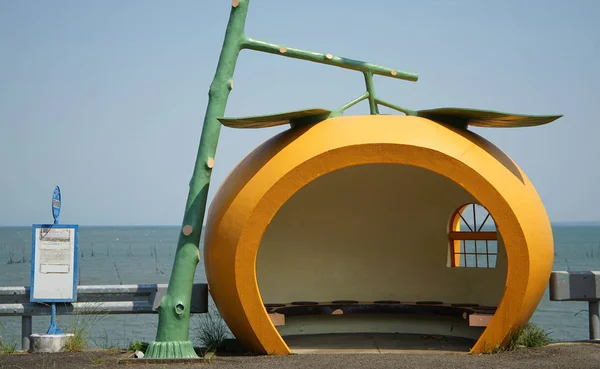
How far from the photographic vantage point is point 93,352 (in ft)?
33.2

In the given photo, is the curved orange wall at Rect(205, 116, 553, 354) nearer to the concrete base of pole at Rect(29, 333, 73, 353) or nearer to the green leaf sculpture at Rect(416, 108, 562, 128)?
the green leaf sculpture at Rect(416, 108, 562, 128)

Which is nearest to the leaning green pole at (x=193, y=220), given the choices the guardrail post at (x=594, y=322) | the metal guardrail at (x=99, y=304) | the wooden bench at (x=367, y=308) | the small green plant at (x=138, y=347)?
the small green plant at (x=138, y=347)

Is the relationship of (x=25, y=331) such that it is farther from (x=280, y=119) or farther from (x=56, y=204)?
(x=280, y=119)

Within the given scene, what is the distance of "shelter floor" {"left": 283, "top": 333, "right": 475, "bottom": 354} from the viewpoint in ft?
34.1

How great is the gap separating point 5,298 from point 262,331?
12.5ft

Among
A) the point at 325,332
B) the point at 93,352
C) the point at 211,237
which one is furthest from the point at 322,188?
the point at 93,352

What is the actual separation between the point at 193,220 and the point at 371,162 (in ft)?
7.46

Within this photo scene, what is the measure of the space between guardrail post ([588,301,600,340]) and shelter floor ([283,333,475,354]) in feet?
5.05

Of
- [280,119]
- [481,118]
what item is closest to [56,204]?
[280,119]

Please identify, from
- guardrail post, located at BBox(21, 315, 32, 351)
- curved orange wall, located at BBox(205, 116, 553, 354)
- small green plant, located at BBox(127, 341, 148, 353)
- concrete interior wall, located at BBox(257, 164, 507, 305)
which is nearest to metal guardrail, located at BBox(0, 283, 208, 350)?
guardrail post, located at BBox(21, 315, 32, 351)

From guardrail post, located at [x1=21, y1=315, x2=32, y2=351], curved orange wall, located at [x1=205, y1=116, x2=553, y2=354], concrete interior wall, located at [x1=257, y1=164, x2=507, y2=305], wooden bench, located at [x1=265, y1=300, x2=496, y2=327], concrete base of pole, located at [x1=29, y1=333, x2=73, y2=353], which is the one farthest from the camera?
concrete interior wall, located at [x1=257, y1=164, x2=507, y2=305]

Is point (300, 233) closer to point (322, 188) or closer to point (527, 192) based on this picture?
point (322, 188)

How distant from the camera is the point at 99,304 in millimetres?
→ 10781

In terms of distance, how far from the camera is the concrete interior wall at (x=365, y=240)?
1251 cm
